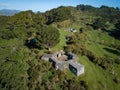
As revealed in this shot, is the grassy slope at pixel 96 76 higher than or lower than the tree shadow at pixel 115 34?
lower

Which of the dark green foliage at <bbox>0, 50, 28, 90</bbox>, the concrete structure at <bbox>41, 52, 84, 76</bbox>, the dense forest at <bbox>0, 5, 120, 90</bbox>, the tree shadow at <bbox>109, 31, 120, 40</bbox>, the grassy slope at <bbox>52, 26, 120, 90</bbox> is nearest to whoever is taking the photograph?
the dark green foliage at <bbox>0, 50, 28, 90</bbox>

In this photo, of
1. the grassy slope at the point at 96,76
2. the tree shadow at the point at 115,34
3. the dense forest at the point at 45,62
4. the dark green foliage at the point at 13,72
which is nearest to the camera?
the dark green foliage at the point at 13,72

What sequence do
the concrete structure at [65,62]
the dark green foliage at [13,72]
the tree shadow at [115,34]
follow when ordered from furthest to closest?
1. the tree shadow at [115,34]
2. the concrete structure at [65,62]
3. the dark green foliage at [13,72]

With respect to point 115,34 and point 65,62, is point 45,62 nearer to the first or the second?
point 65,62

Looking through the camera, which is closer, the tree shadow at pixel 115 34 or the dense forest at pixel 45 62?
the dense forest at pixel 45 62

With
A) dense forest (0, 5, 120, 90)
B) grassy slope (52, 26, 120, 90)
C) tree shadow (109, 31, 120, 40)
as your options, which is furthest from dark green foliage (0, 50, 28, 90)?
tree shadow (109, 31, 120, 40)

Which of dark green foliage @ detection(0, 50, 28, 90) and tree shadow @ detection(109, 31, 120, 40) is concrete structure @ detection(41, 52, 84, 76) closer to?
dark green foliage @ detection(0, 50, 28, 90)

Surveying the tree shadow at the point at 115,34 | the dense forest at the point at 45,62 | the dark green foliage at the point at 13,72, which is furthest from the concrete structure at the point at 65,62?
the tree shadow at the point at 115,34

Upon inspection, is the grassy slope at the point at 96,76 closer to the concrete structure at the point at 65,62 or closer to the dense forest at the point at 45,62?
the dense forest at the point at 45,62

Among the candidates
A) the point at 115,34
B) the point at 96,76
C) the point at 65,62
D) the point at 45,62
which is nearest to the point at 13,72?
the point at 45,62
